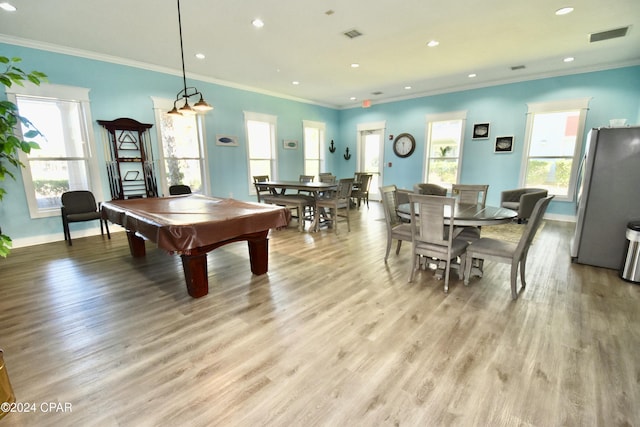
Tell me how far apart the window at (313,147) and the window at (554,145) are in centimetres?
542

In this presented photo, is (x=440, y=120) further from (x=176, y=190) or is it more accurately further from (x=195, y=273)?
(x=195, y=273)

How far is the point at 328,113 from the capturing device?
9211 millimetres

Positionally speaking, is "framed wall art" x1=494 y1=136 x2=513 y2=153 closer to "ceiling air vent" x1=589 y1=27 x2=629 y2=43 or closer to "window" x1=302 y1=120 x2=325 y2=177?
"ceiling air vent" x1=589 y1=27 x2=629 y2=43

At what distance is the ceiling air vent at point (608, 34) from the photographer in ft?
12.7

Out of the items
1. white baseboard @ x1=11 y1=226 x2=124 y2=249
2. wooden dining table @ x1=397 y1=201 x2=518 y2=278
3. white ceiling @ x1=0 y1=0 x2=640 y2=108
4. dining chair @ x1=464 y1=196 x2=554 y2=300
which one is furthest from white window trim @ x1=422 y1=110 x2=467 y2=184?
white baseboard @ x1=11 y1=226 x2=124 y2=249

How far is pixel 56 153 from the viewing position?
4.62 meters

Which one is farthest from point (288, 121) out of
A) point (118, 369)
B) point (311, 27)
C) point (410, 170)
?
point (118, 369)

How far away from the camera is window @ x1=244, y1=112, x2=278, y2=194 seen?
23.5 feet

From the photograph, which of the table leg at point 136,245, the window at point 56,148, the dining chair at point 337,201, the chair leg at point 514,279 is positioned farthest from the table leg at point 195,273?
the window at point 56,148

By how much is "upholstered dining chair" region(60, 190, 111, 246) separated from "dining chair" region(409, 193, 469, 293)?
4632mm

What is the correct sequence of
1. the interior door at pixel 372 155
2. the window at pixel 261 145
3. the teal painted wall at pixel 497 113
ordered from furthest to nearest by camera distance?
the interior door at pixel 372 155
the window at pixel 261 145
the teal painted wall at pixel 497 113

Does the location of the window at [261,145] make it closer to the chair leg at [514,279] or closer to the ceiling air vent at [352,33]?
the ceiling air vent at [352,33]

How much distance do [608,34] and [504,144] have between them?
2692 millimetres

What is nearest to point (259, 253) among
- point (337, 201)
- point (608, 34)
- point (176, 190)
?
point (337, 201)
